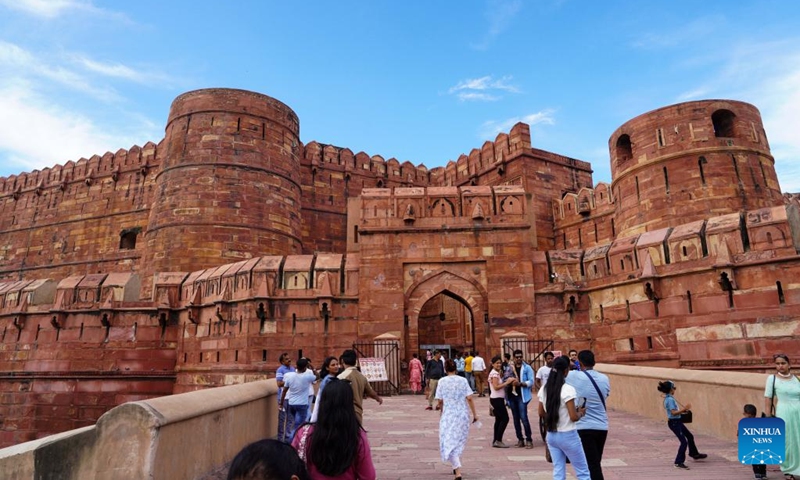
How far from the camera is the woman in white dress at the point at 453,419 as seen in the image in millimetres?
4578

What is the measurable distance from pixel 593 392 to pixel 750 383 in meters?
2.92

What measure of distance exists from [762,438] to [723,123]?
14945 millimetres

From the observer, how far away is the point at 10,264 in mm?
27578

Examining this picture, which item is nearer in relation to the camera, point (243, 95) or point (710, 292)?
point (710, 292)

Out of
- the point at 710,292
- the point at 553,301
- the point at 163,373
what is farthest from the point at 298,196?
the point at 710,292

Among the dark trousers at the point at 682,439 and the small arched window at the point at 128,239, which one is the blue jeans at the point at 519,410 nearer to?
the dark trousers at the point at 682,439

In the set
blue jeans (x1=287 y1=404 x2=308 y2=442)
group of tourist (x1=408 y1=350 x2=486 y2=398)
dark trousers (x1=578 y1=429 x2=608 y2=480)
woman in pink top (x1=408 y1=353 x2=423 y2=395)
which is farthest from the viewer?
woman in pink top (x1=408 y1=353 x2=423 y2=395)

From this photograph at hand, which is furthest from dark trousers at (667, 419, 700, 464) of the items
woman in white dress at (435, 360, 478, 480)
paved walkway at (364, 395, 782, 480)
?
woman in white dress at (435, 360, 478, 480)

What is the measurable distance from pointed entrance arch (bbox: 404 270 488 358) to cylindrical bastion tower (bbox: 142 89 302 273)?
8.19 metres

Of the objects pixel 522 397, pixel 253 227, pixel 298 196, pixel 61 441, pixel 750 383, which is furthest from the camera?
pixel 298 196

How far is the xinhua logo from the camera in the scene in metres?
3.46

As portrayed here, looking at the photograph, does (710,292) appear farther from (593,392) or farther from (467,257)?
(593,392)

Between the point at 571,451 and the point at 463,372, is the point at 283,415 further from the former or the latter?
the point at 463,372

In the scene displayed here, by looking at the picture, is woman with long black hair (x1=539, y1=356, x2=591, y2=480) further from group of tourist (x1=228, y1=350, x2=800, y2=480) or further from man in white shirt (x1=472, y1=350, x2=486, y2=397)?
man in white shirt (x1=472, y1=350, x2=486, y2=397)
